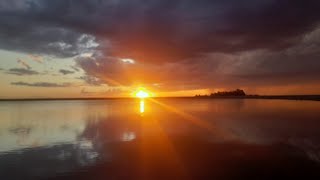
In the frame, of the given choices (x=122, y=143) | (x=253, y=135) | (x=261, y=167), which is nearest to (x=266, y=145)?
(x=253, y=135)

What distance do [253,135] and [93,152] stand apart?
18.4 meters

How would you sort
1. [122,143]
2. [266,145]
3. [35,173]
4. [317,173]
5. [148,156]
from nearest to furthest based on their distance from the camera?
[317,173], [35,173], [148,156], [266,145], [122,143]

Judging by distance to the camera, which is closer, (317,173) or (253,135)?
(317,173)

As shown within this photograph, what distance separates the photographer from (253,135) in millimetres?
32281

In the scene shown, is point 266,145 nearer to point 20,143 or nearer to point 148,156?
point 148,156

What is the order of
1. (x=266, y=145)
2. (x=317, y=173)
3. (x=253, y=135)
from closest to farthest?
(x=317, y=173) → (x=266, y=145) → (x=253, y=135)

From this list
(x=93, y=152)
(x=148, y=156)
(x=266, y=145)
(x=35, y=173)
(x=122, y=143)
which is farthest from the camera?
(x=122, y=143)

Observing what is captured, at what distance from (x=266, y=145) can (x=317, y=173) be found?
9.55 meters

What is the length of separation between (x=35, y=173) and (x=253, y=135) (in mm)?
23518

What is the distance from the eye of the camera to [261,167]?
60.2 ft

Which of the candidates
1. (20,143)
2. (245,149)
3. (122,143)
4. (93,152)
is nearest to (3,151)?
(20,143)

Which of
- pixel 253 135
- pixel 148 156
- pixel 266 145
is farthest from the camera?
pixel 253 135

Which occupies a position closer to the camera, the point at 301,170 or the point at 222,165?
the point at 301,170

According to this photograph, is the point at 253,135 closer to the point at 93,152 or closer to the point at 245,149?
the point at 245,149
